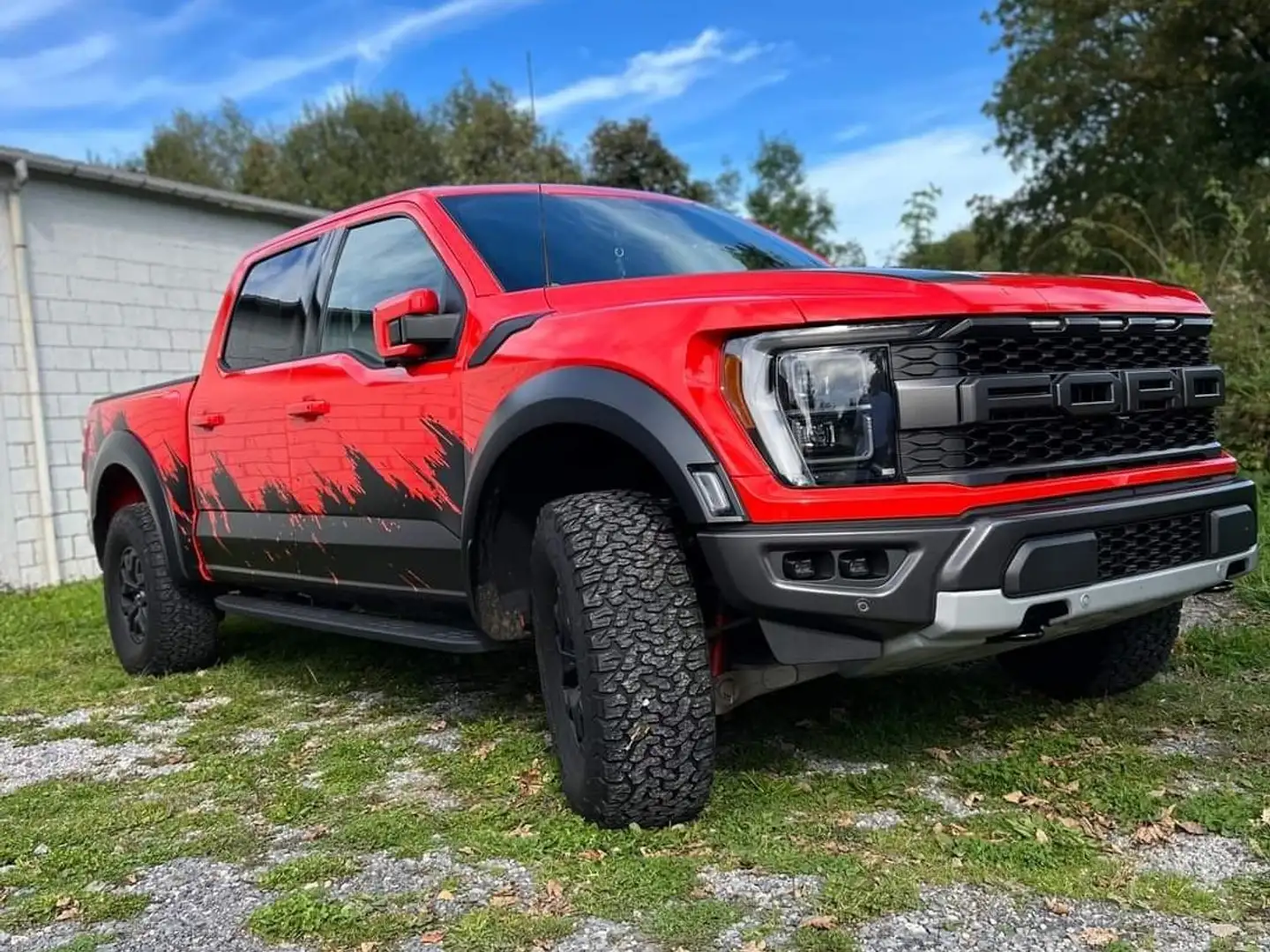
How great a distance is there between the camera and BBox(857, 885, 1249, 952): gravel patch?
7.63 ft

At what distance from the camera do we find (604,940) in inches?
96.8

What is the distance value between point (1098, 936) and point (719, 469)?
1265mm

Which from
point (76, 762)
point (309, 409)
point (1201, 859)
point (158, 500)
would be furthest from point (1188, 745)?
point (158, 500)

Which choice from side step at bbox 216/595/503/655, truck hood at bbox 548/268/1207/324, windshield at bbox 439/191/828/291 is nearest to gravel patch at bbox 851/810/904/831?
side step at bbox 216/595/503/655

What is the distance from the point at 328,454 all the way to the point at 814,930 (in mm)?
2433

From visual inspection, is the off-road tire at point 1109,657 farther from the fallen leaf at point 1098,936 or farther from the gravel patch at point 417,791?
the gravel patch at point 417,791

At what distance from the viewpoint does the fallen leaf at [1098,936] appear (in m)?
2.31

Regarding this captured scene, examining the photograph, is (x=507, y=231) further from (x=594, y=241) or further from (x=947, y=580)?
(x=947, y=580)

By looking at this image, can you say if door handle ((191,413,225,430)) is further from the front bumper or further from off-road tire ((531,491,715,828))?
the front bumper

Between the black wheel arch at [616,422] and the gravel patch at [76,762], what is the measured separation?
171 cm

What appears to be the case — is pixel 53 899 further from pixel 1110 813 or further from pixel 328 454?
pixel 1110 813

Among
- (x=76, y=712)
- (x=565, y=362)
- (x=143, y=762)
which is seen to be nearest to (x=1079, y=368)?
(x=565, y=362)

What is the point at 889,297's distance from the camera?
8.92 feet

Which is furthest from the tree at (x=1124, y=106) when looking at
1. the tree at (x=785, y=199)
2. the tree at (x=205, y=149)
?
the tree at (x=205, y=149)
